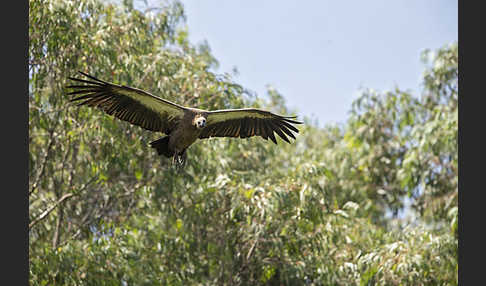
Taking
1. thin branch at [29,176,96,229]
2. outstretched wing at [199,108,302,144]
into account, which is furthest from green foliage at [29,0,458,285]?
outstretched wing at [199,108,302,144]

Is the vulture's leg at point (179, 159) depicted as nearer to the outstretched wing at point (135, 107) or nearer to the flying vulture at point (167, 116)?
the flying vulture at point (167, 116)

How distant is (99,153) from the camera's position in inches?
321

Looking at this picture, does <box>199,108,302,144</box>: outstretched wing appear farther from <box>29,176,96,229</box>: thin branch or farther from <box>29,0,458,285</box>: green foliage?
<box>29,176,96,229</box>: thin branch

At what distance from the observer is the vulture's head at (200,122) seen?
565 centimetres

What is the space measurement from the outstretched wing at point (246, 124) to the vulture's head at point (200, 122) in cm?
33

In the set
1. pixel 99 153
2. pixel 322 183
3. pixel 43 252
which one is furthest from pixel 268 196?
pixel 43 252

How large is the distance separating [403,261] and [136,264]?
311 centimetres

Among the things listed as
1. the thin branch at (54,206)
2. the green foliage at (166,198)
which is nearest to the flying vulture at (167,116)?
the green foliage at (166,198)

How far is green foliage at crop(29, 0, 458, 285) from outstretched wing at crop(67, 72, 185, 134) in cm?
180

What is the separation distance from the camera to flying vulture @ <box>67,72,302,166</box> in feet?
18.9

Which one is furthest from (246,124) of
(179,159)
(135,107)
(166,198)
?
(166,198)

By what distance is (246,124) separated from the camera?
21.0ft

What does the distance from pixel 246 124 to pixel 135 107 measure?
3.59 feet
